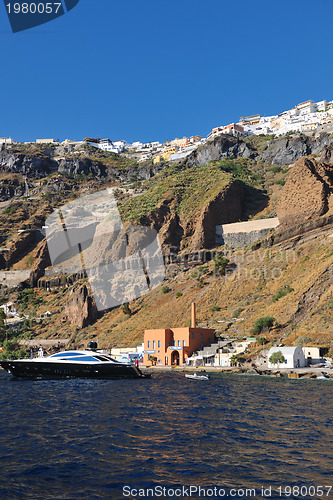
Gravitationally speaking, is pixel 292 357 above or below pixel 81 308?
below

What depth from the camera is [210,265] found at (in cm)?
8494

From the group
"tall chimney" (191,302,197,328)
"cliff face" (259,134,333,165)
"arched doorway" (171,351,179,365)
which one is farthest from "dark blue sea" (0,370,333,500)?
"cliff face" (259,134,333,165)

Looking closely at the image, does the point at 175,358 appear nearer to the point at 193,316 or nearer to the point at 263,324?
the point at 193,316

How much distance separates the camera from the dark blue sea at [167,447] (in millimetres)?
12398

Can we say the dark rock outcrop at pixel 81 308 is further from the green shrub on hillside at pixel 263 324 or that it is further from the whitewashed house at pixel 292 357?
the whitewashed house at pixel 292 357

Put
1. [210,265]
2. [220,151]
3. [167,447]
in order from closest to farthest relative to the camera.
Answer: [167,447], [210,265], [220,151]

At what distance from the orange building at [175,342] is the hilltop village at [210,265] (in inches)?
6.7

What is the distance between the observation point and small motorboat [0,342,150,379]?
4591 cm

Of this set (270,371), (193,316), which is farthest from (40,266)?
(270,371)

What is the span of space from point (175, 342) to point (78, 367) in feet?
78.7

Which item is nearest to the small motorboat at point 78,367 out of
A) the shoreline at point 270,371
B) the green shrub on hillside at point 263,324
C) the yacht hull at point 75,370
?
the yacht hull at point 75,370

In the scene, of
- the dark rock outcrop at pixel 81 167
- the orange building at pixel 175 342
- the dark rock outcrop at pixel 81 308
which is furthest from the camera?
the dark rock outcrop at pixel 81 167

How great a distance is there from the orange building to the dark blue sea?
34107 millimetres

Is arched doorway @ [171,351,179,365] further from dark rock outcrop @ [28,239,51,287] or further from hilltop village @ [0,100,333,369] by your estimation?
dark rock outcrop @ [28,239,51,287]
